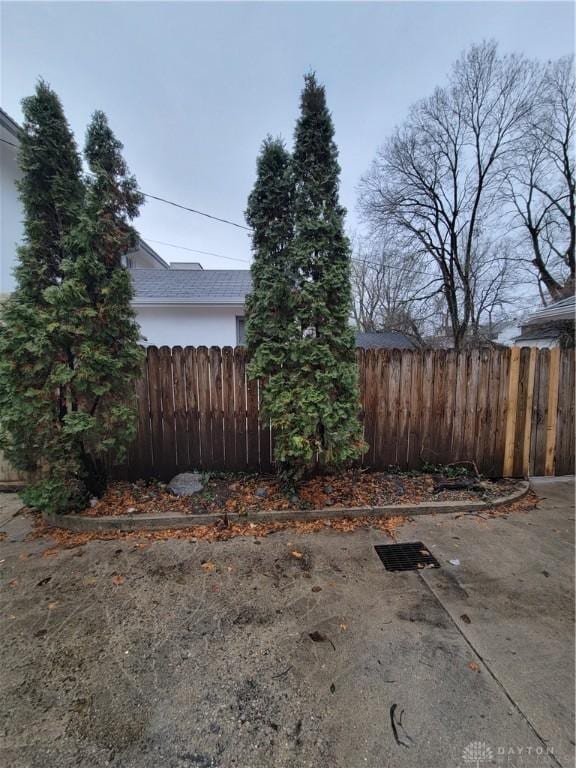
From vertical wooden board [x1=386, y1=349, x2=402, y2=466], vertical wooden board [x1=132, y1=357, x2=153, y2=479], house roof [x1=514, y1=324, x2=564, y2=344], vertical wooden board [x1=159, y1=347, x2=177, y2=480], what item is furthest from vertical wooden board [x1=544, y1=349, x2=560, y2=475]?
vertical wooden board [x1=132, y1=357, x2=153, y2=479]

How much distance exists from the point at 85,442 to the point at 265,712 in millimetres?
2682

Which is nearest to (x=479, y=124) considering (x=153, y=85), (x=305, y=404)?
(x=153, y=85)

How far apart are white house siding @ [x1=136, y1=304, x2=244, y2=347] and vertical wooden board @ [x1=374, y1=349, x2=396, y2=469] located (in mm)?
4831

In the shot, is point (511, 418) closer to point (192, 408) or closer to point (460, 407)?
point (460, 407)

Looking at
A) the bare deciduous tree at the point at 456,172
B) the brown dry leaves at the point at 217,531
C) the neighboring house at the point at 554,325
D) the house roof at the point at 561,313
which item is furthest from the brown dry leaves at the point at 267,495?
the bare deciduous tree at the point at 456,172

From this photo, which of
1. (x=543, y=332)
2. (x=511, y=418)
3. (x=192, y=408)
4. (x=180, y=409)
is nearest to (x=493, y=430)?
(x=511, y=418)

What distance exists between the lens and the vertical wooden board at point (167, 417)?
3.81 meters

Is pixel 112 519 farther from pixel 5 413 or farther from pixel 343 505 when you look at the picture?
pixel 343 505

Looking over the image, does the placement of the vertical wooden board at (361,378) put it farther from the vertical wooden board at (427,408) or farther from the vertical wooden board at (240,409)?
the vertical wooden board at (240,409)

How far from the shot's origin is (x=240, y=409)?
12.9ft

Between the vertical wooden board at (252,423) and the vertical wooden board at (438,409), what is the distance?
2.28 m

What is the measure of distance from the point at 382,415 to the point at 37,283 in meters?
3.94

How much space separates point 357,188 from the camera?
12.7 m

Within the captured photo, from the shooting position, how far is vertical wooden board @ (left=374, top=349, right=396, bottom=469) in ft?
13.1
